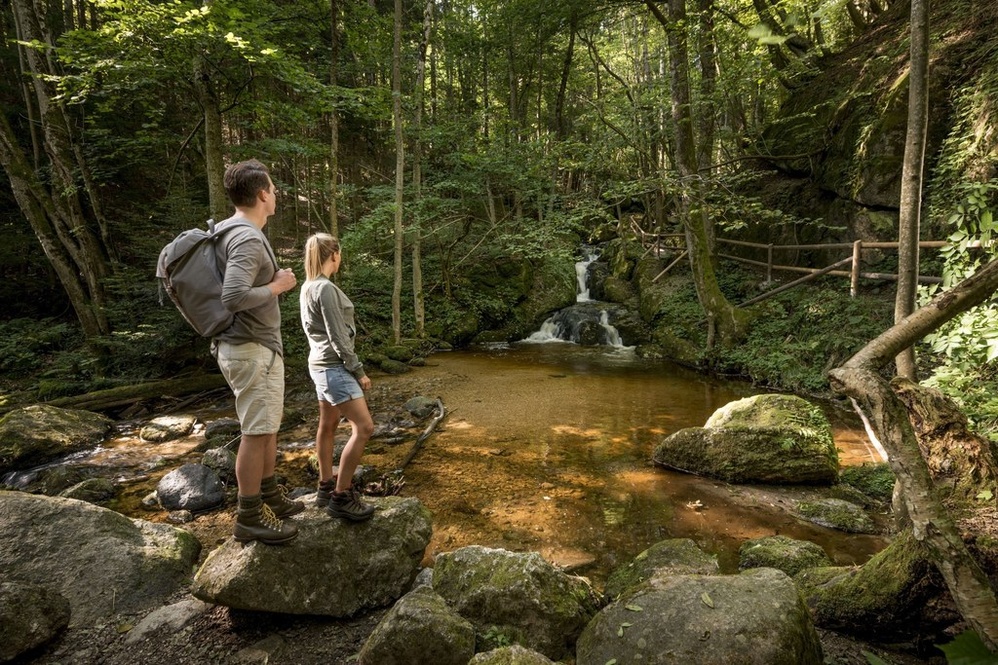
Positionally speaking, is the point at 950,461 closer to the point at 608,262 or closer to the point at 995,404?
the point at 995,404

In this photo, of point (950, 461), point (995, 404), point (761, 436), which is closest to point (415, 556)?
point (950, 461)

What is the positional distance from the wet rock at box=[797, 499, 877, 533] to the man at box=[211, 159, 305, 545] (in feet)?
15.6

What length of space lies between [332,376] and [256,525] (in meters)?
0.99

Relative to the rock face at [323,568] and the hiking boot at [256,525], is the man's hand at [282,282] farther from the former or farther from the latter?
the rock face at [323,568]

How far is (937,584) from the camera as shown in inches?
86.9

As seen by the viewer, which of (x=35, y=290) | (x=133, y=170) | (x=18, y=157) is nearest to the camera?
(x=18, y=157)

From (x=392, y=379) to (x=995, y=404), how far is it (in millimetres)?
9016

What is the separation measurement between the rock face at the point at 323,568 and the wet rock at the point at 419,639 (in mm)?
603

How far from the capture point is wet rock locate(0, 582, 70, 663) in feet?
7.63

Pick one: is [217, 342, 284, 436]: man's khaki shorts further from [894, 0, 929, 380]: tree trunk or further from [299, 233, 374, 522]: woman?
[894, 0, 929, 380]: tree trunk

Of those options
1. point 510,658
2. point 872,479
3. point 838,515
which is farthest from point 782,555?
point 510,658

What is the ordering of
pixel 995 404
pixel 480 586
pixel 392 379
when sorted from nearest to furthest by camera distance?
pixel 480 586 → pixel 995 404 → pixel 392 379

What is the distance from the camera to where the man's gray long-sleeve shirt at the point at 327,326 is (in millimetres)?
3139

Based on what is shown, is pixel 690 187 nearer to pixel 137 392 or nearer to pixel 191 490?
pixel 191 490
